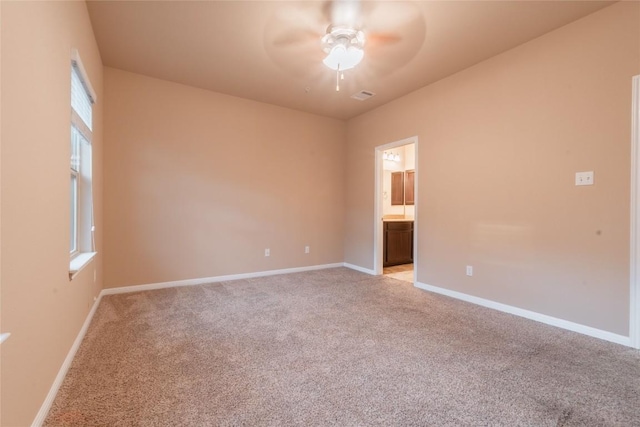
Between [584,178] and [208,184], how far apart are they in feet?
13.9

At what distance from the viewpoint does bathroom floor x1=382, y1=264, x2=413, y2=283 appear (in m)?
4.60

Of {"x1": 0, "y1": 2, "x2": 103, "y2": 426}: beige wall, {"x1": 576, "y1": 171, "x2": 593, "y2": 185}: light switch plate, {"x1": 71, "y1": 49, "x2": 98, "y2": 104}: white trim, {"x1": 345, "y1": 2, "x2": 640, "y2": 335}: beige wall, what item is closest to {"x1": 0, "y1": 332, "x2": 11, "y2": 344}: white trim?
{"x1": 0, "y1": 2, "x2": 103, "y2": 426}: beige wall

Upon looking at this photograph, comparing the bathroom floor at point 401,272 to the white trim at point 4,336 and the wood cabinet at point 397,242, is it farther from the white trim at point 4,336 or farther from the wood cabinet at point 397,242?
the white trim at point 4,336

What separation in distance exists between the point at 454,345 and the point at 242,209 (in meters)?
3.29

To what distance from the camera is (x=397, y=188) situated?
6.27 metres

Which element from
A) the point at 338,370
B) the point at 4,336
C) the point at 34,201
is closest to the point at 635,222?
the point at 338,370

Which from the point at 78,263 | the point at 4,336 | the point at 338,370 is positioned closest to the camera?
the point at 4,336

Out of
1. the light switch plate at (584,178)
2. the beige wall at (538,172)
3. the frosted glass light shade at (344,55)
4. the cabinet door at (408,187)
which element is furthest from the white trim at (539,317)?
the frosted glass light shade at (344,55)

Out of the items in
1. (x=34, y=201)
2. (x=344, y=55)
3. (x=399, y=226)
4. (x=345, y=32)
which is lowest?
(x=399, y=226)

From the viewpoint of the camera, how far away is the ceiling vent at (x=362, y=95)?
13.4ft

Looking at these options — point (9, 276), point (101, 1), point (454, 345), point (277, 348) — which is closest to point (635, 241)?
point (454, 345)

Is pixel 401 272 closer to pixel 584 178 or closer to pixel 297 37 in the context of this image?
pixel 584 178

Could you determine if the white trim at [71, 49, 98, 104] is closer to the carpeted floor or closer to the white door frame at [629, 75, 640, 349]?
the carpeted floor

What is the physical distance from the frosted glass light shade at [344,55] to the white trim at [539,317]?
9.53 ft
